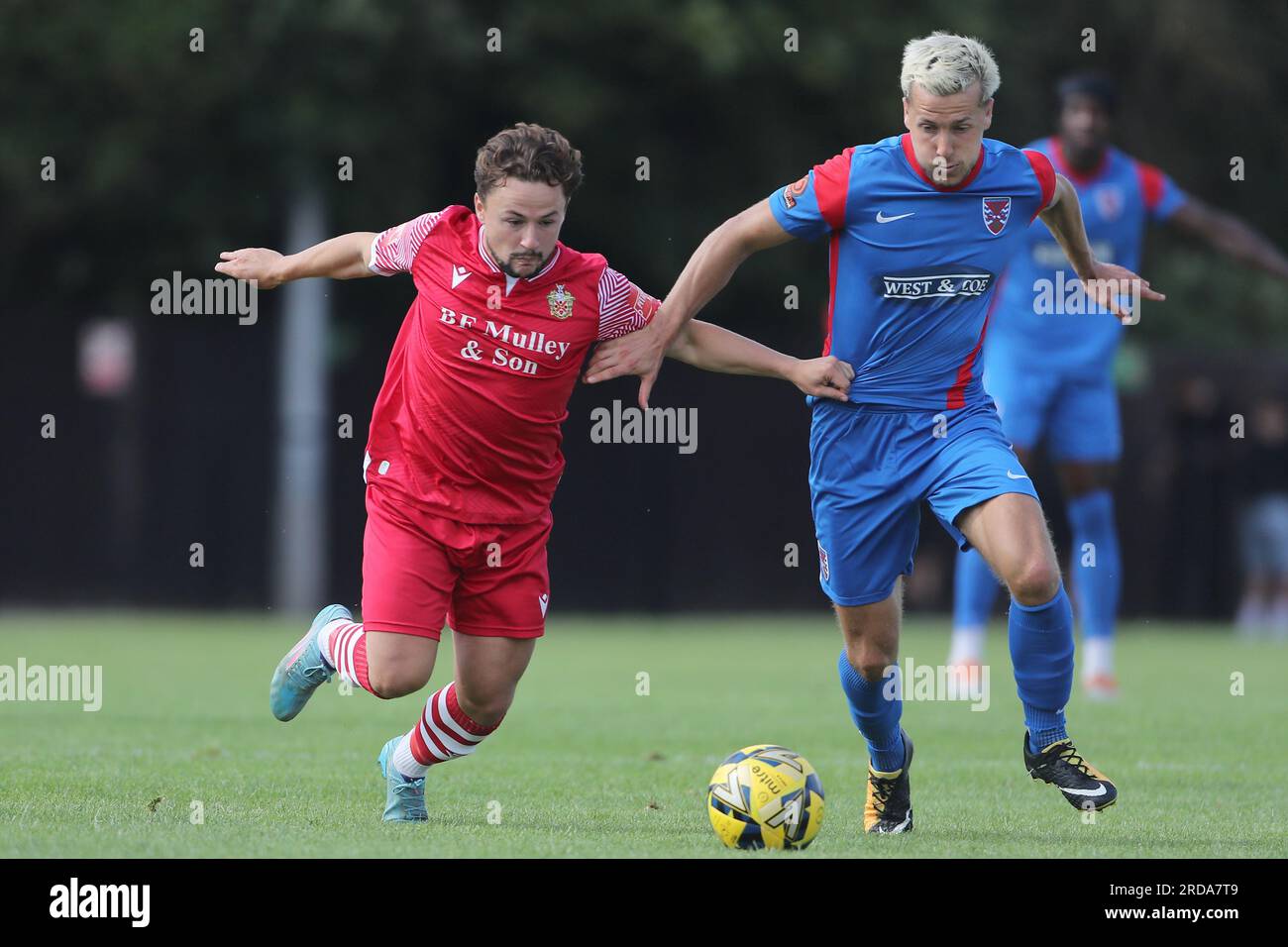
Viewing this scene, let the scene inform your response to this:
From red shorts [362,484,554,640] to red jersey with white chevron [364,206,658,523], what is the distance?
0.06m

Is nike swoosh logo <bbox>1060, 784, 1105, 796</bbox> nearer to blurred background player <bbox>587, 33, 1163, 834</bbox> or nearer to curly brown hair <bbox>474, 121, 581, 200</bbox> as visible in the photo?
blurred background player <bbox>587, 33, 1163, 834</bbox>

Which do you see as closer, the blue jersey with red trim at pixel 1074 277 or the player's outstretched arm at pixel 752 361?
the player's outstretched arm at pixel 752 361

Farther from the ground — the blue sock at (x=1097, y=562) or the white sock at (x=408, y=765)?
the blue sock at (x=1097, y=562)

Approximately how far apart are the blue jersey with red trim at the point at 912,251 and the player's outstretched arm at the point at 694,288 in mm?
83

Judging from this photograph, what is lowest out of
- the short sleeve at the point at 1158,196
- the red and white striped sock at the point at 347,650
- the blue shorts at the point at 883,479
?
the red and white striped sock at the point at 347,650

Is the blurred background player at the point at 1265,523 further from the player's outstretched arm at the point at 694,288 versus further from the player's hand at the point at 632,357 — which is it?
the player's hand at the point at 632,357

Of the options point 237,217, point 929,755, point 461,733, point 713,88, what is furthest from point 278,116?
point 461,733

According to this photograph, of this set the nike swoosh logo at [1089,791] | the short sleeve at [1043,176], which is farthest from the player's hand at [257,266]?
the nike swoosh logo at [1089,791]

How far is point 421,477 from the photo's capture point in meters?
6.74

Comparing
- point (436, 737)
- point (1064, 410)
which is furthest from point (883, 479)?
point (1064, 410)

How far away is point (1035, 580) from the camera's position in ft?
21.0

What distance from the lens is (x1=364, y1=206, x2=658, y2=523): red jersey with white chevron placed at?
6.69 m

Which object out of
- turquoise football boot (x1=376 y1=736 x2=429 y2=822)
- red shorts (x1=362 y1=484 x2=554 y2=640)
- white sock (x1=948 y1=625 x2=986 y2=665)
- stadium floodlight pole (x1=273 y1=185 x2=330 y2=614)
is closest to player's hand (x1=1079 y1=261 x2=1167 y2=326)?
red shorts (x1=362 y1=484 x2=554 y2=640)

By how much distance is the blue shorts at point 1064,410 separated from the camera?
11375 millimetres
